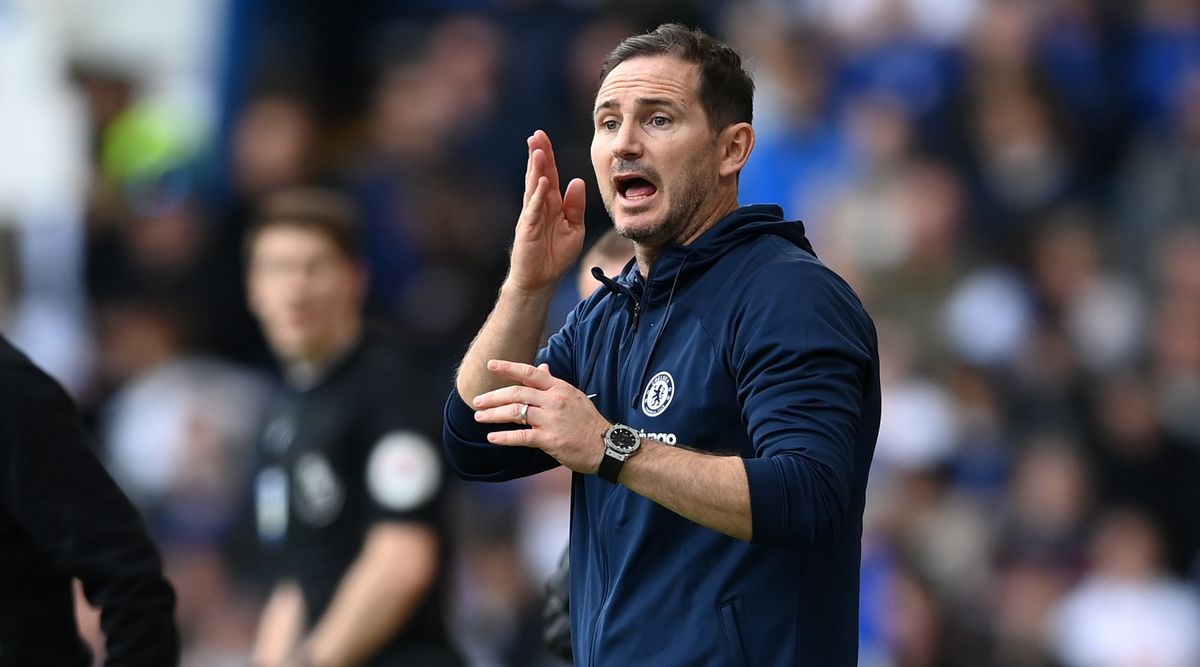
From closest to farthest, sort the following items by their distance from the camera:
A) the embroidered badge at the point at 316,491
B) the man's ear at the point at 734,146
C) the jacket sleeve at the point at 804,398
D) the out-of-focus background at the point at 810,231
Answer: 1. the jacket sleeve at the point at 804,398
2. the man's ear at the point at 734,146
3. the embroidered badge at the point at 316,491
4. the out-of-focus background at the point at 810,231

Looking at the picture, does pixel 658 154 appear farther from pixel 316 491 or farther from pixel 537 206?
pixel 316 491

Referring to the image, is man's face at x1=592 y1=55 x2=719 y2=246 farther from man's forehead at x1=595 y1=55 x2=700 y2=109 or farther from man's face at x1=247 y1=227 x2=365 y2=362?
man's face at x1=247 y1=227 x2=365 y2=362

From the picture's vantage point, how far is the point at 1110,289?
10000mm

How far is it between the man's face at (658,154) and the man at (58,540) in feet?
4.22

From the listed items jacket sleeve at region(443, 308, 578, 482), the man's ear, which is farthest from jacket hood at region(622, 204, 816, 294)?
jacket sleeve at region(443, 308, 578, 482)

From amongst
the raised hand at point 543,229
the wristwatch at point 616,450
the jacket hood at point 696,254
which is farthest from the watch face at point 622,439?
the raised hand at point 543,229

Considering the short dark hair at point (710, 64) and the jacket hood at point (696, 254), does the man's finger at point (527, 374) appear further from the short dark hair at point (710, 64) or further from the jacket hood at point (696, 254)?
the short dark hair at point (710, 64)

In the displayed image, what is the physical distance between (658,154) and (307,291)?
2679 mm

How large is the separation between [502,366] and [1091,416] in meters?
6.47

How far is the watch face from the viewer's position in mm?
3545

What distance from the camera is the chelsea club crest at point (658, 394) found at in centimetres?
378

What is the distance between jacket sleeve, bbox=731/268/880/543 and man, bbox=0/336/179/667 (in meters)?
1.42

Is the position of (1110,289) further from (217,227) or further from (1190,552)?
(217,227)

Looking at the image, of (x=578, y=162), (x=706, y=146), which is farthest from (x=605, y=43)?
(x=706, y=146)
